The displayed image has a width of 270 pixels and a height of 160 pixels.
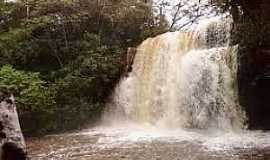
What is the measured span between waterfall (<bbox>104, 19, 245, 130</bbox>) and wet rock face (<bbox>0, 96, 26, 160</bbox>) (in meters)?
6.09

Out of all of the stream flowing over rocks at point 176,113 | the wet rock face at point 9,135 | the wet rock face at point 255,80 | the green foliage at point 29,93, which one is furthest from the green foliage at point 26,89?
the wet rock face at point 9,135

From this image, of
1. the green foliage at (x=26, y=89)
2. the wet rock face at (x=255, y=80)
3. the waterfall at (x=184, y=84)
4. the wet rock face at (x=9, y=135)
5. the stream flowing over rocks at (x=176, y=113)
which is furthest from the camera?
the green foliage at (x=26, y=89)

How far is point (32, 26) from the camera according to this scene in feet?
48.0

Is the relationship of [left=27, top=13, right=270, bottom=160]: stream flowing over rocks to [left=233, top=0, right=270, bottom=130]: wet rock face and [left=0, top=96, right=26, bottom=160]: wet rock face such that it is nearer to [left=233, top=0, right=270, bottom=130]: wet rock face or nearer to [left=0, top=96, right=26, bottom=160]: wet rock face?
[left=233, top=0, right=270, bottom=130]: wet rock face

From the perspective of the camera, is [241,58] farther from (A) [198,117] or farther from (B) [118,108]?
(B) [118,108]

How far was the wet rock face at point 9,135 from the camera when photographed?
20.5 ft

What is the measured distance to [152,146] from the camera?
933 cm

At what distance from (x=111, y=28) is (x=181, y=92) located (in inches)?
190

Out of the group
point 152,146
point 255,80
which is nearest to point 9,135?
point 152,146

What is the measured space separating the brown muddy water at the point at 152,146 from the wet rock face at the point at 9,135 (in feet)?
7.29

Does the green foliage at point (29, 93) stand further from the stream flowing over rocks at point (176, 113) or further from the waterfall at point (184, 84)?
the waterfall at point (184, 84)

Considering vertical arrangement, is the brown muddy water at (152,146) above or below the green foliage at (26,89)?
below

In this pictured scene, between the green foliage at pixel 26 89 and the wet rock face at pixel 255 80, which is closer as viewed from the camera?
the wet rock face at pixel 255 80

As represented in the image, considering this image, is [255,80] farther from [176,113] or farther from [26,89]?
[26,89]
